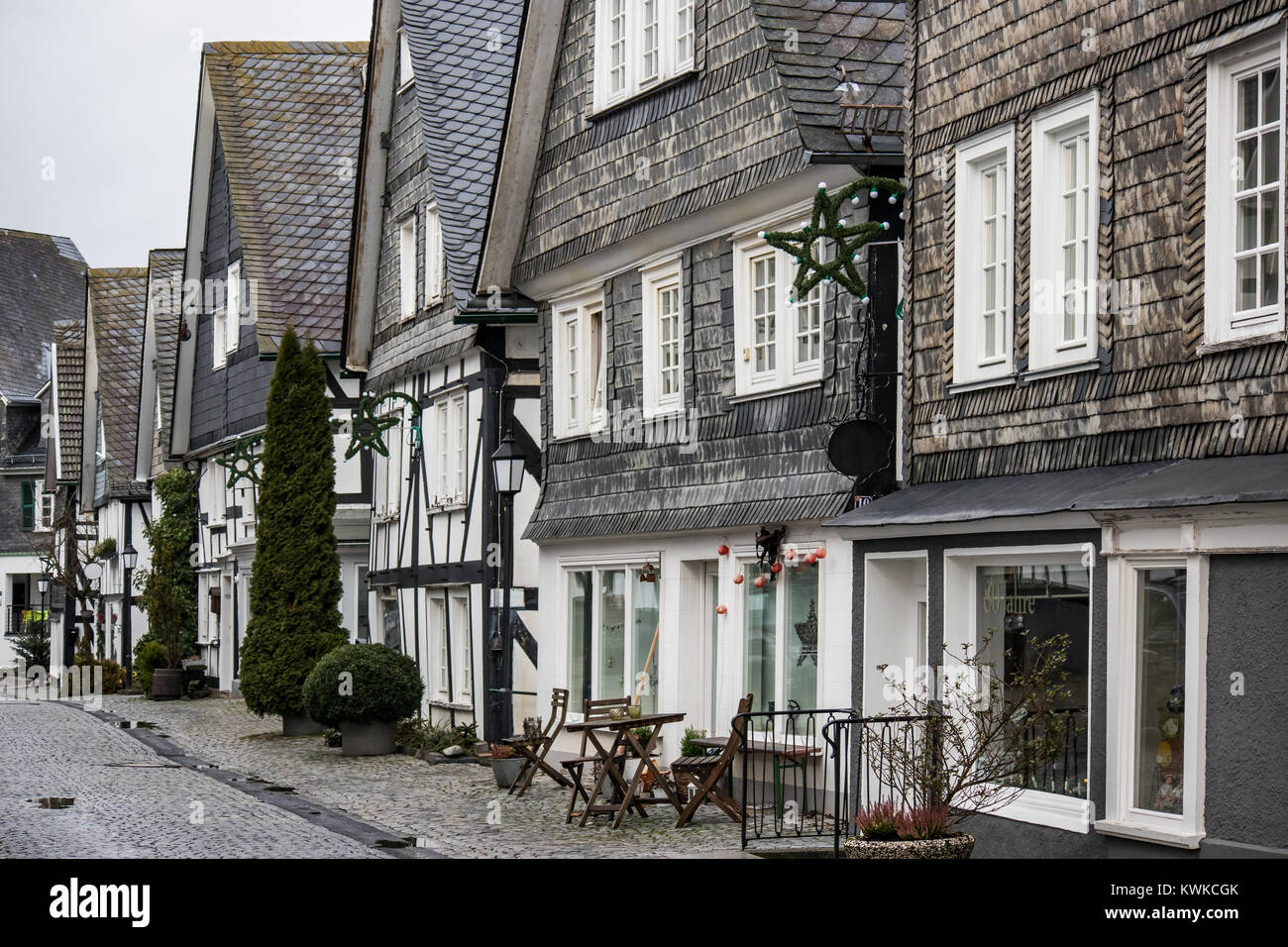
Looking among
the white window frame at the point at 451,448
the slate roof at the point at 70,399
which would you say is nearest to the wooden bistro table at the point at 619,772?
the white window frame at the point at 451,448

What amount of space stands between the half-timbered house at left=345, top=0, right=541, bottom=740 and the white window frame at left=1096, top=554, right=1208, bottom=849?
11.5 metres

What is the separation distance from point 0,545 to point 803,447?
5438 cm

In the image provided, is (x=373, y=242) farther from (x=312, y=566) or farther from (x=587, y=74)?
(x=587, y=74)

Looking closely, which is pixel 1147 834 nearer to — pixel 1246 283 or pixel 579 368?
pixel 1246 283

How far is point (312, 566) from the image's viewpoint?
85.2 feet

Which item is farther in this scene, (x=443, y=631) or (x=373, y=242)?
(x=373, y=242)

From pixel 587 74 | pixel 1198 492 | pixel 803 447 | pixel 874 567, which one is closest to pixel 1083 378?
pixel 1198 492

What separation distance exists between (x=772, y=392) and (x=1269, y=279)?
6210 mm

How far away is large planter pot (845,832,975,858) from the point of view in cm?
1028

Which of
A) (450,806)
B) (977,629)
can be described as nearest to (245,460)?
(450,806)

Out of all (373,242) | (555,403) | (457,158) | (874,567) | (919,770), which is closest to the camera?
(919,770)

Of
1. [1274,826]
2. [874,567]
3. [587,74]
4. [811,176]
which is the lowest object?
[1274,826]

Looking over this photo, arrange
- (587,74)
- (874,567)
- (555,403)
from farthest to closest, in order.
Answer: (555,403), (587,74), (874,567)

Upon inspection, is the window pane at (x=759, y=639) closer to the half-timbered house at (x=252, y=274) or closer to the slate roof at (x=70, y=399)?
the half-timbered house at (x=252, y=274)
